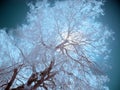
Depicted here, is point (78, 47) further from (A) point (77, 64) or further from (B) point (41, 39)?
(B) point (41, 39)

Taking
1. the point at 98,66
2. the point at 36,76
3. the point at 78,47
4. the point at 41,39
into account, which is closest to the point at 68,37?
the point at 78,47

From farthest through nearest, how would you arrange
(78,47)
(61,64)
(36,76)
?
(78,47) < (61,64) < (36,76)

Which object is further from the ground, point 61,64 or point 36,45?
point 36,45

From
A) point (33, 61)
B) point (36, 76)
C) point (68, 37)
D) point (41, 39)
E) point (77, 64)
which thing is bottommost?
point (36, 76)

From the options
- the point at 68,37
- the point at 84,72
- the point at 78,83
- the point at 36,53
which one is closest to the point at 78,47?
the point at 68,37

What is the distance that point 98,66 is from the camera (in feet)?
24.8

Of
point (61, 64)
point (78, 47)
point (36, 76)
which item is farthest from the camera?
point (78, 47)

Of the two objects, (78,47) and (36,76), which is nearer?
(36,76)

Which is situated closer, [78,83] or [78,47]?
[78,83]

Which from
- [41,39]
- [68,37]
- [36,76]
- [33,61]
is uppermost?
[68,37]

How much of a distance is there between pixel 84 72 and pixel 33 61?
2460 mm

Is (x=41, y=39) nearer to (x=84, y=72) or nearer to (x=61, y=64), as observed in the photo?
(x=61, y=64)

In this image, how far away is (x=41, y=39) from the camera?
24.4ft

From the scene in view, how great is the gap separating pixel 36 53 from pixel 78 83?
238cm
